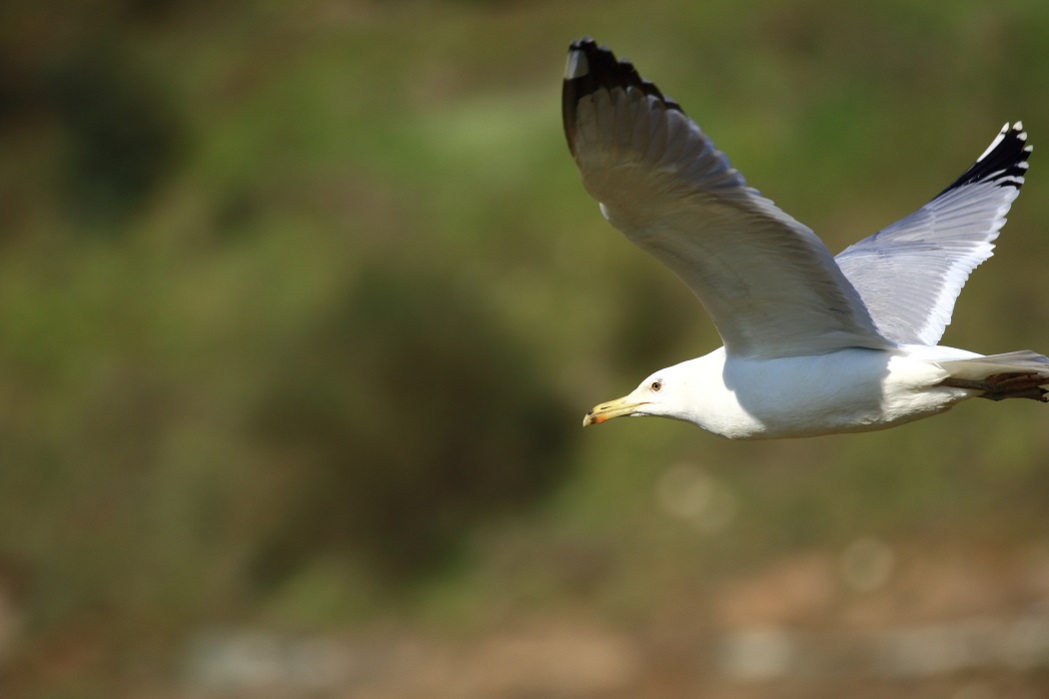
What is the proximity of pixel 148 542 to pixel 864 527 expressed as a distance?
24.6 ft

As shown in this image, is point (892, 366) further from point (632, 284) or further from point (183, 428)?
point (183, 428)

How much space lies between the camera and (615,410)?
20.9 feet

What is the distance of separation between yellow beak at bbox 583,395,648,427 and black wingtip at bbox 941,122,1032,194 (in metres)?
2.22

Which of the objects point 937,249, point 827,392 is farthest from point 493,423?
point 827,392

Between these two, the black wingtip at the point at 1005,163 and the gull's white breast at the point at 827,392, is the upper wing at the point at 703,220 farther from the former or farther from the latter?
the black wingtip at the point at 1005,163

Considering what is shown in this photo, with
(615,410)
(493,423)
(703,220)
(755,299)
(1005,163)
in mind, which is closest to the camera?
(703,220)

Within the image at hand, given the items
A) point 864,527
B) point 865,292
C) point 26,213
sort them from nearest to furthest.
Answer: point 865,292 < point 864,527 < point 26,213

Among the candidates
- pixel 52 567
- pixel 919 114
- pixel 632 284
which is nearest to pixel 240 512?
pixel 52 567

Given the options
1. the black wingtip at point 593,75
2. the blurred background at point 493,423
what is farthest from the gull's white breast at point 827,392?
the blurred background at point 493,423

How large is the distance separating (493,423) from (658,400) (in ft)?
30.2

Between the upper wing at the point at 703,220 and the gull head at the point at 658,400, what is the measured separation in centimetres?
30

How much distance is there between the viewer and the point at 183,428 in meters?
→ 16.0

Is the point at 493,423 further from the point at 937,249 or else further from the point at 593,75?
the point at 593,75

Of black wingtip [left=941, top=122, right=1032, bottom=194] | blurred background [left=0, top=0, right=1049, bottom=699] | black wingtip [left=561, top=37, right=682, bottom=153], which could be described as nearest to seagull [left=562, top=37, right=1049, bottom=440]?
black wingtip [left=561, top=37, right=682, bottom=153]
